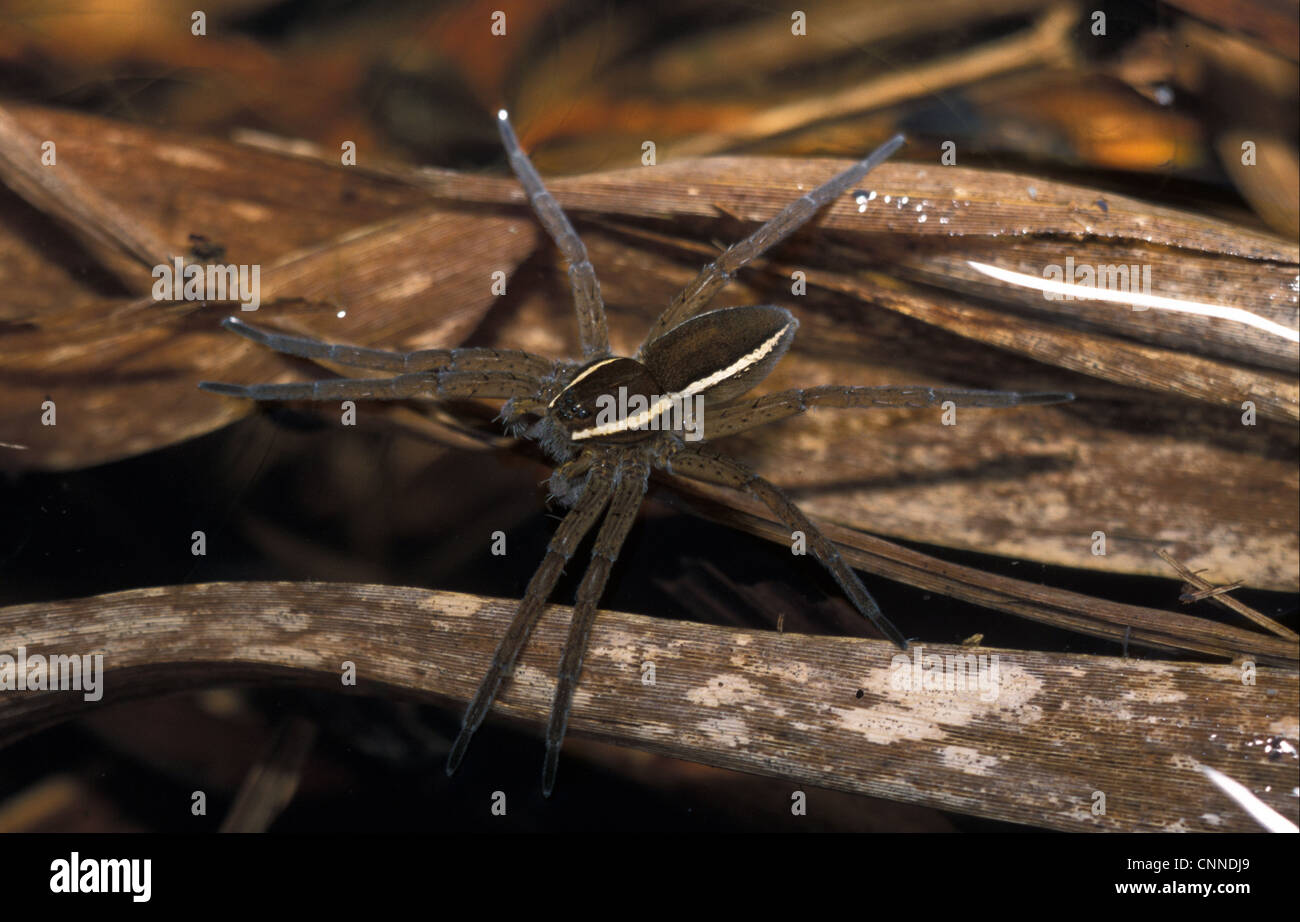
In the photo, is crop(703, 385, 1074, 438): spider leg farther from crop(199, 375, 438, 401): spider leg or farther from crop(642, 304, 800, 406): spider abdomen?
crop(199, 375, 438, 401): spider leg

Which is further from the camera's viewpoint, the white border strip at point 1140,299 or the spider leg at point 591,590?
the white border strip at point 1140,299

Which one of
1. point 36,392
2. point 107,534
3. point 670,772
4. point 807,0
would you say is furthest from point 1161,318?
point 36,392

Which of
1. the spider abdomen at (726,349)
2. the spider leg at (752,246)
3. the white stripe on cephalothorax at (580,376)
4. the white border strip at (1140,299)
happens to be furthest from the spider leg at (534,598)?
the white border strip at (1140,299)

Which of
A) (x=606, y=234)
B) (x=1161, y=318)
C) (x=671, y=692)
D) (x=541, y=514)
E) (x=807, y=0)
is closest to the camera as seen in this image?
(x=671, y=692)

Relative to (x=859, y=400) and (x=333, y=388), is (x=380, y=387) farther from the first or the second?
(x=859, y=400)

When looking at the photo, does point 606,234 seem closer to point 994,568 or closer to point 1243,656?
point 994,568

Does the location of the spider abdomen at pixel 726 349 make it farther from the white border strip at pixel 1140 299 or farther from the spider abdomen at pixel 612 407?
the white border strip at pixel 1140 299
